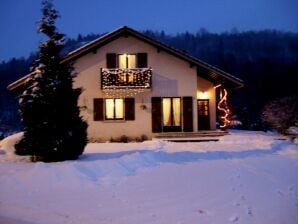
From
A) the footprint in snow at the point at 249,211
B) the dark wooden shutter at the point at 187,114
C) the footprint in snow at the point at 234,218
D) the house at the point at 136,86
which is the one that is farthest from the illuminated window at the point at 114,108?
the footprint in snow at the point at 234,218

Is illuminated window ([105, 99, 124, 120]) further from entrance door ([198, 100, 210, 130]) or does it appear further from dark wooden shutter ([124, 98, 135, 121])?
entrance door ([198, 100, 210, 130])

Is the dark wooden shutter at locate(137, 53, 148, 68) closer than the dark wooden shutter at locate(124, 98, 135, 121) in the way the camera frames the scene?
No

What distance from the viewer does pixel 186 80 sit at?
22531mm

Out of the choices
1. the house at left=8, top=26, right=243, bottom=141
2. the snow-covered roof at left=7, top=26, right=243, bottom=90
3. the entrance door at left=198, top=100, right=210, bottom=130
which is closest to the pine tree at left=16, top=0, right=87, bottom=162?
the snow-covered roof at left=7, top=26, right=243, bottom=90

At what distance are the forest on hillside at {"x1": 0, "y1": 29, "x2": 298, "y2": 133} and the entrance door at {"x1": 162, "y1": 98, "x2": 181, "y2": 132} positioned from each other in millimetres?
4188

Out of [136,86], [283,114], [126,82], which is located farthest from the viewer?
[283,114]

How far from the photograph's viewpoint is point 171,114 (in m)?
22.7

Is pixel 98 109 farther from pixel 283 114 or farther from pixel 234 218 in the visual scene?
pixel 234 218

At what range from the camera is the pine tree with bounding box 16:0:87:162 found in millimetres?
12578

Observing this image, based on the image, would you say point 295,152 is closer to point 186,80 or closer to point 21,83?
point 186,80

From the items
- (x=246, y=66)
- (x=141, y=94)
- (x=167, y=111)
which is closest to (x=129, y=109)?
(x=141, y=94)

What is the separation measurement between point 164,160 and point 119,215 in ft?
21.0

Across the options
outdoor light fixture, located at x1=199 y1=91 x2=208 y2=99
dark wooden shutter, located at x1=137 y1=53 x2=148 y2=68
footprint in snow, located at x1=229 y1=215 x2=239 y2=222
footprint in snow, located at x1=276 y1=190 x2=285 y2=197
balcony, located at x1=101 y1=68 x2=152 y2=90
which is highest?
dark wooden shutter, located at x1=137 y1=53 x2=148 y2=68

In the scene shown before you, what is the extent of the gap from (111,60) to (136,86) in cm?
219
